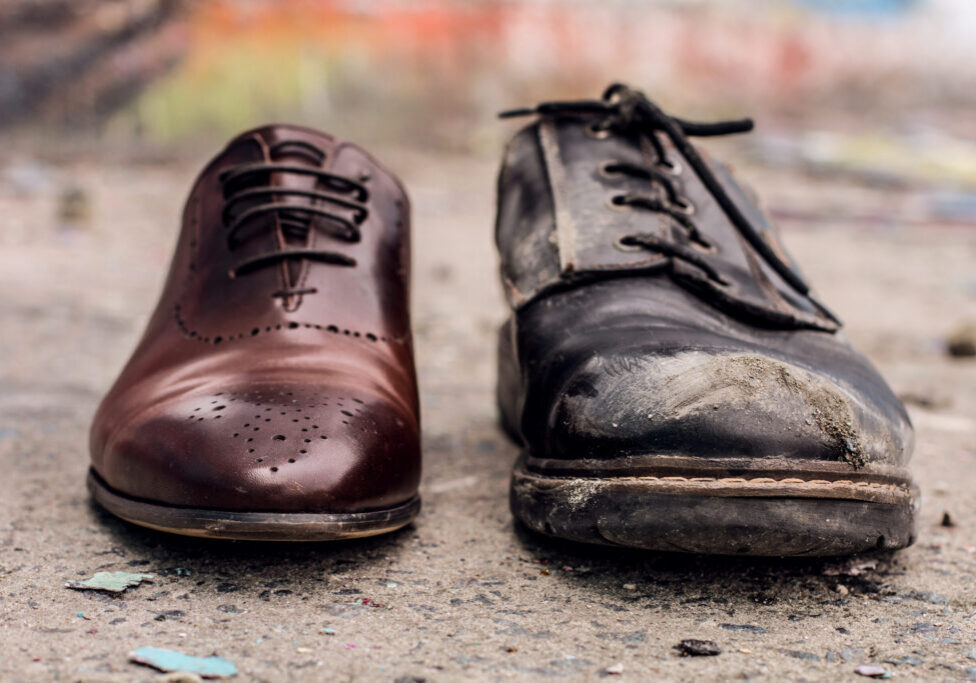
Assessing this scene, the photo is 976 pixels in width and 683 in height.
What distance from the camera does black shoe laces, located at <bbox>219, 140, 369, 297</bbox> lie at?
4.47 ft

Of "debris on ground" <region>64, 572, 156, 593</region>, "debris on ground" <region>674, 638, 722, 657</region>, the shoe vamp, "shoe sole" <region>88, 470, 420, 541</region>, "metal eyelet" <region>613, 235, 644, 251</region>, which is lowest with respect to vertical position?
"debris on ground" <region>674, 638, 722, 657</region>

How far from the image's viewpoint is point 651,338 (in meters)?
1.15

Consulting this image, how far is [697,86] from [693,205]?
7464 millimetres

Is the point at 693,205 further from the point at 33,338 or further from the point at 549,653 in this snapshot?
the point at 33,338

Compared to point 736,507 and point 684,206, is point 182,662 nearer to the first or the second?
point 736,507

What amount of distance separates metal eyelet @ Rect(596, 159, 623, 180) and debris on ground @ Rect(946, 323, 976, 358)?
160 cm

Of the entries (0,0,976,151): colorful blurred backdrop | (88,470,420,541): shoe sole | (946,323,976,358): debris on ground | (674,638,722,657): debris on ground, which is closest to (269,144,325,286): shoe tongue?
(88,470,420,541): shoe sole

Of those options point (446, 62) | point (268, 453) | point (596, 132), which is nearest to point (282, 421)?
point (268, 453)

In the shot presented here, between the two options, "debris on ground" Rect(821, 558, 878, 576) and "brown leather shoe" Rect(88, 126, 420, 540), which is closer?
"brown leather shoe" Rect(88, 126, 420, 540)

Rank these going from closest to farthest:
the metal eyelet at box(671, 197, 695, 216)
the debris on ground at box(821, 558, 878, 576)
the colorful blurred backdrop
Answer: the debris on ground at box(821, 558, 878, 576)
the metal eyelet at box(671, 197, 695, 216)
the colorful blurred backdrop

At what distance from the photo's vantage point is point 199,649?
871 mm

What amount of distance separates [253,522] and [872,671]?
0.65 meters

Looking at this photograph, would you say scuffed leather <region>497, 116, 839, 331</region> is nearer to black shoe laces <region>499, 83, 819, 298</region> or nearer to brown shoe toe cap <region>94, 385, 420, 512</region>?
black shoe laces <region>499, 83, 819, 298</region>

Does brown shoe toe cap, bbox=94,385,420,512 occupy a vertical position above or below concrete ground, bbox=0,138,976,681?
above
